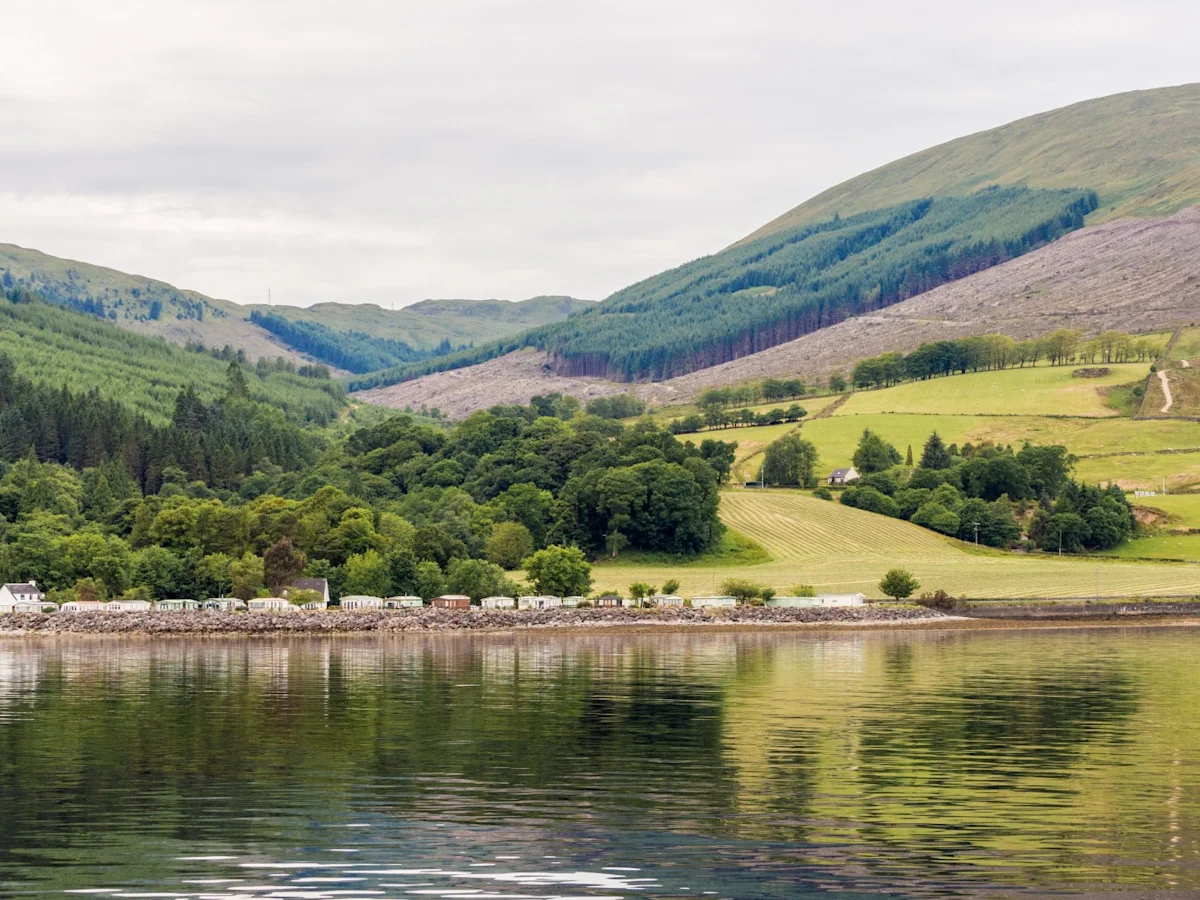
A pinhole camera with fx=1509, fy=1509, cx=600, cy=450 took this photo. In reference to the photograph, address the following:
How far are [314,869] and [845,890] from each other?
33.8 ft

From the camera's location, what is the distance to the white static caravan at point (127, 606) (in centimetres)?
11658

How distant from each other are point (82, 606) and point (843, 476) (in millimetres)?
100530

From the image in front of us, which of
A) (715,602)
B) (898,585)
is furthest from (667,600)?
(898,585)

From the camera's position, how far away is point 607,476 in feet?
486

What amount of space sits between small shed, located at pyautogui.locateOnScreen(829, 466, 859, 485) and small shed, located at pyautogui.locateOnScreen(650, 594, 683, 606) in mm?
66638

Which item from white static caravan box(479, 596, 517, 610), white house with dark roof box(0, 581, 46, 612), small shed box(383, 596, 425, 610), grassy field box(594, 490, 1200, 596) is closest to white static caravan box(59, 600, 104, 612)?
white house with dark roof box(0, 581, 46, 612)

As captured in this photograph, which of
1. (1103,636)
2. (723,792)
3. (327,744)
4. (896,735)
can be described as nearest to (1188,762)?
(896,735)

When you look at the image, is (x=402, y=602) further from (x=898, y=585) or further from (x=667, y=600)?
(x=898, y=585)

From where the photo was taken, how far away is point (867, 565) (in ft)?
460

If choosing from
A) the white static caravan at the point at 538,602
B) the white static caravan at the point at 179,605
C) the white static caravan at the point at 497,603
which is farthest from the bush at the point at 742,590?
the white static caravan at the point at 179,605

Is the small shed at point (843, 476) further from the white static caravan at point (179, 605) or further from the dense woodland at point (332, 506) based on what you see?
the white static caravan at point (179, 605)

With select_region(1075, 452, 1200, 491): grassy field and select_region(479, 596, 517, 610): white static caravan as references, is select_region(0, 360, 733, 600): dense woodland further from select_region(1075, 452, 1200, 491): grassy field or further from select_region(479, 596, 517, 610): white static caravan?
select_region(1075, 452, 1200, 491): grassy field

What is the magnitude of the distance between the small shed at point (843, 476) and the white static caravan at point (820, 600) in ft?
208

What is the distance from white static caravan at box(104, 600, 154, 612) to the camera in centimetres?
11658
